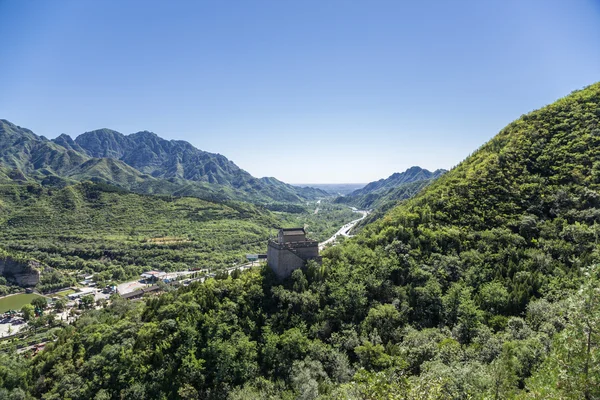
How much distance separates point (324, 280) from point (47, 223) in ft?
491

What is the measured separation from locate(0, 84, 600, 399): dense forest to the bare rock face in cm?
6011

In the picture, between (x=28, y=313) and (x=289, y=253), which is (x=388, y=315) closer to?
(x=289, y=253)

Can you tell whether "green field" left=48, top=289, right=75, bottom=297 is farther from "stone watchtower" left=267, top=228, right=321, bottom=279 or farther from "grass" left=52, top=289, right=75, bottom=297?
"stone watchtower" left=267, top=228, right=321, bottom=279

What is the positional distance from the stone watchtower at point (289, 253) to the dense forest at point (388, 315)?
1.85 meters

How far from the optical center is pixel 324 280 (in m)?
49.4

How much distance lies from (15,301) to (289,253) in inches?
3415

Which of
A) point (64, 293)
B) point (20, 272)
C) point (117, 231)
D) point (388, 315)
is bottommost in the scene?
point (64, 293)

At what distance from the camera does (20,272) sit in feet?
331

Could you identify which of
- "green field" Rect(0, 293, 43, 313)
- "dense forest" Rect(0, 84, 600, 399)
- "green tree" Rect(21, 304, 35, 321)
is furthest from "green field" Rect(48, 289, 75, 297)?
"dense forest" Rect(0, 84, 600, 399)

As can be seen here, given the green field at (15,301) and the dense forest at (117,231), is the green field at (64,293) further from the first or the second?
the green field at (15,301)

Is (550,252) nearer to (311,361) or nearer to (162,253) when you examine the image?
(311,361)

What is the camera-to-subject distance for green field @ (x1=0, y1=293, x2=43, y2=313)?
85613mm

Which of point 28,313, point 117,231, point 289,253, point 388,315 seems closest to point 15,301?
point 28,313

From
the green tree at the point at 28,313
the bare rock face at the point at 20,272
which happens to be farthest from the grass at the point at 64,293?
the green tree at the point at 28,313
